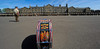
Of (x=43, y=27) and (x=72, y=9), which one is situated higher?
(x=72, y=9)

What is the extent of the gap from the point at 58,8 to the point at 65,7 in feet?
41.4

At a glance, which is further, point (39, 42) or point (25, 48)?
point (25, 48)

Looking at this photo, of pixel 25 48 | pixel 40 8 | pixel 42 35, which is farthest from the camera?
pixel 40 8

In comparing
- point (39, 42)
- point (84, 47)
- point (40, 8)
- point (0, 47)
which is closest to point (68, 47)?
point (84, 47)

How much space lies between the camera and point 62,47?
2.83 meters

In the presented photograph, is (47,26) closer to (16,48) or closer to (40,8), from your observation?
(16,48)

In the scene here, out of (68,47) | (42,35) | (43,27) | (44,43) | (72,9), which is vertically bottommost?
(68,47)

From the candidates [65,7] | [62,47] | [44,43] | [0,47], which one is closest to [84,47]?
[62,47]

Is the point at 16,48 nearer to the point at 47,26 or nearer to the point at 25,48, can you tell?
the point at 25,48

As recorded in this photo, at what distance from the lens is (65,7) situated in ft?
318

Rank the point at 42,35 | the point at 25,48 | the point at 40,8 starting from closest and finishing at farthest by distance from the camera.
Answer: the point at 42,35 → the point at 25,48 → the point at 40,8

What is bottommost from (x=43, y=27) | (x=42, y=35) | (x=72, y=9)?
(x=42, y=35)

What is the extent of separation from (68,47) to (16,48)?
2411 millimetres

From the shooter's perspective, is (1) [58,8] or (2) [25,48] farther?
(1) [58,8]
